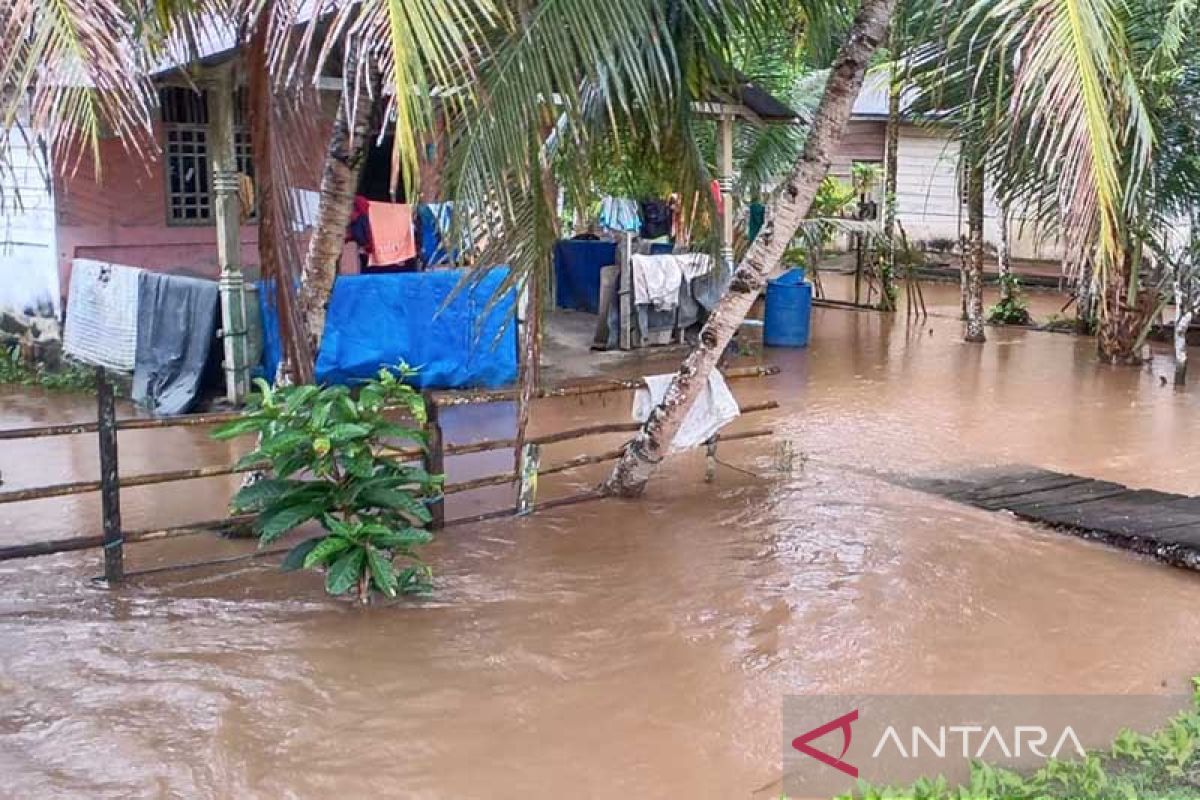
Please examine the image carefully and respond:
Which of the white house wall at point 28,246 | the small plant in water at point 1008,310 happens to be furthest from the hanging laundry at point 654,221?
the white house wall at point 28,246

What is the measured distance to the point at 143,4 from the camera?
14.4 feet

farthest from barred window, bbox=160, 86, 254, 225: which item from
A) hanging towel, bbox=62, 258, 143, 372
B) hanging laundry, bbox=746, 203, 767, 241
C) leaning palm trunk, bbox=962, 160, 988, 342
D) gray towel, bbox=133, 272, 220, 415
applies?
leaning palm trunk, bbox=962, 160, 988, 342

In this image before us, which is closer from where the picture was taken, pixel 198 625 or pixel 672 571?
pixel 198 625

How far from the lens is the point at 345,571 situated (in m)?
5.55

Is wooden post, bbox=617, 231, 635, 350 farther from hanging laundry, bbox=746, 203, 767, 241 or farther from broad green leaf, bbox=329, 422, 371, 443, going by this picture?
broad green leaf, bbox=329, 422, 371, 443

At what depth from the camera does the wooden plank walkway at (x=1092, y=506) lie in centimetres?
662

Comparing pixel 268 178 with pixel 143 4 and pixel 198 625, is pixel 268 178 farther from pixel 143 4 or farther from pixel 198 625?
pixel 198 625

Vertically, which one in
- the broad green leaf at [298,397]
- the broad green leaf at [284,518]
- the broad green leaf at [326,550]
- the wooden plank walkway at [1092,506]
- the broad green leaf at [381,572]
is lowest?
the wooden plank walkway at [1092,506]

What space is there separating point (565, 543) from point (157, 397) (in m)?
5.20

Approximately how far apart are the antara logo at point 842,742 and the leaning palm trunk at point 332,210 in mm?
3249

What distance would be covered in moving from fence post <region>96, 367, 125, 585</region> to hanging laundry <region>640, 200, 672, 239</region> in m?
11.5

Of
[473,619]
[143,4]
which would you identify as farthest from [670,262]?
[143,4]

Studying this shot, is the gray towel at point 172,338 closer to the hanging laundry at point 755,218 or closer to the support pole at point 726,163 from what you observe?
the support pole at point 726,163

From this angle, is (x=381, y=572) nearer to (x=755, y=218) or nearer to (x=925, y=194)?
(x=755, y=218)
